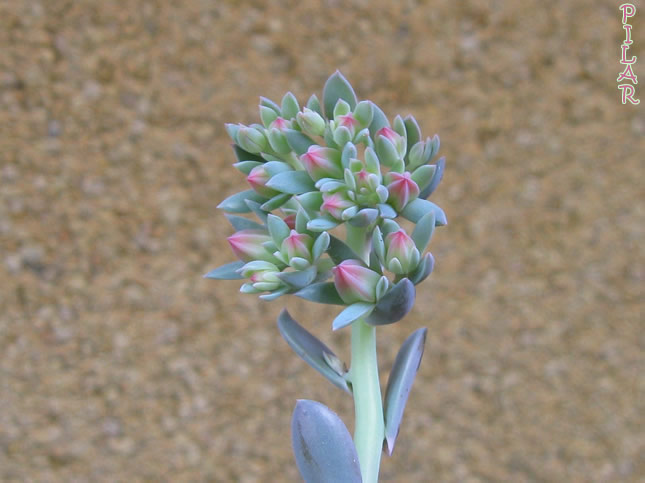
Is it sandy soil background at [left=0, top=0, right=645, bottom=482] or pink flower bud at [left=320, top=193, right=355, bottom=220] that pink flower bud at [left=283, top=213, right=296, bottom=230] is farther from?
sandy soil background at [left=0, top=0, right=645, bottom=482]

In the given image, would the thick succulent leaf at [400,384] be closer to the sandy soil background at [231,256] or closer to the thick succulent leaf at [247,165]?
the thick succulent leaf at [247,165]

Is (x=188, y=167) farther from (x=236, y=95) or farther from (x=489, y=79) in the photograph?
(x=489, y=79)

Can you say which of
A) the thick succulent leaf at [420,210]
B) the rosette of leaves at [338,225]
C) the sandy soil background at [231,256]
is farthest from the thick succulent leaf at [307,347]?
the sandy soil background at [231,256]

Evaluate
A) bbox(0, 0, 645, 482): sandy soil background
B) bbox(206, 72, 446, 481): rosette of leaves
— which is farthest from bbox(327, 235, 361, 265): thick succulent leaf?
bbox(0, 0, 645, 482): sandy soil background

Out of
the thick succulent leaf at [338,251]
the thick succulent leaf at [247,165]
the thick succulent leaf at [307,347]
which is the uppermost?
the thick succulent leaf at [247,165]

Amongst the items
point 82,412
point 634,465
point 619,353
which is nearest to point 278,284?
point 82,412

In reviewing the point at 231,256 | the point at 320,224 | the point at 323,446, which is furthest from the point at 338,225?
the point at 231,256
